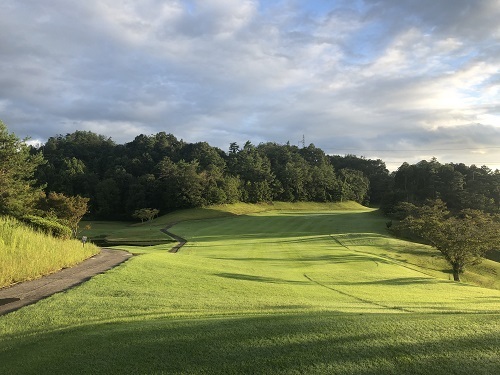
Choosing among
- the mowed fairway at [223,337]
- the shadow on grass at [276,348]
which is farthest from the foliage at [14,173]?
the shadow on grass at [276,348]

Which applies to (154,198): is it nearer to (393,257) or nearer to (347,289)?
(393,257)

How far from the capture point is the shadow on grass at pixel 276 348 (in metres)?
3.58

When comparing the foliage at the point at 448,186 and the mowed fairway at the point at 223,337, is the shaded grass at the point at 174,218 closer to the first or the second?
the foliage at the point at 448,186

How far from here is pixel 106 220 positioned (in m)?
74.5

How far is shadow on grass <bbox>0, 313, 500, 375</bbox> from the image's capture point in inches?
141

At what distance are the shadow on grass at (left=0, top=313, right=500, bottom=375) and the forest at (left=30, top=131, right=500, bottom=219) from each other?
184 feet

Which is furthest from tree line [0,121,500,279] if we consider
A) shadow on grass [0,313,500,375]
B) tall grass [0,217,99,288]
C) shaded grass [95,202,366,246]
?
shadow on grass [0,313,500,375]

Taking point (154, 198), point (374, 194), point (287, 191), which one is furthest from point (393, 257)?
point (374, 194)

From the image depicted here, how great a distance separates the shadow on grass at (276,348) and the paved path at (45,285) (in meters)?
3.01

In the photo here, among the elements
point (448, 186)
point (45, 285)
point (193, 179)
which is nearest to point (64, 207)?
point (45, 285)

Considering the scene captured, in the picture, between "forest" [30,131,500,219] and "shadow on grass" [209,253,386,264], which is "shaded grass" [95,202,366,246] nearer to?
"forest" [30,131,500,219]

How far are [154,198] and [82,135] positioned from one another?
42787mm

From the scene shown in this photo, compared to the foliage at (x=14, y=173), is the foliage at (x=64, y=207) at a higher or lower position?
lower

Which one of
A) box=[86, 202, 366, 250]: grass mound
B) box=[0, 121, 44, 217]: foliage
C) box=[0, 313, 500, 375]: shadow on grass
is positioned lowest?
box=[86, 202, 366, 250]: grass mound
